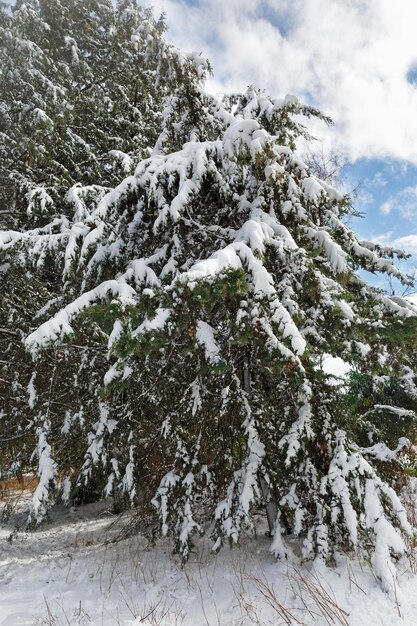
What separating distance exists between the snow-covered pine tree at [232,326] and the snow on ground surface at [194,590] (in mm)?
257

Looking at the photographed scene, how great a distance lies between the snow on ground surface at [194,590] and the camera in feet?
10.2

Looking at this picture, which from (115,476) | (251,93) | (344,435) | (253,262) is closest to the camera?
(253,262)

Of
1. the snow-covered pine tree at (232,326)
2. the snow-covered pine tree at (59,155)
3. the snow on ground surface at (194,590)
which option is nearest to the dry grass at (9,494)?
the snow-covered pine tree at (59,155)

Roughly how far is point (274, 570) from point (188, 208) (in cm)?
387

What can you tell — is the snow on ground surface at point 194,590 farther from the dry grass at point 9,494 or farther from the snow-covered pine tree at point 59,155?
the dry grass at point 9,494

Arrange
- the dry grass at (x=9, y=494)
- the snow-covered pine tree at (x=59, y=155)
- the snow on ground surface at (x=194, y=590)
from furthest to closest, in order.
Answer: the dry grass at (x=9, y=494), the snow-covered pine tree at (x=59, y=155), the snow on ground surface at (x=194, y=590)

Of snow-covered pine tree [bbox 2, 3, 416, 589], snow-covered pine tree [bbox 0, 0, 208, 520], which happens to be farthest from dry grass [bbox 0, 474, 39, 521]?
snow-covered pine tree [bbox 2, 3, 416, 589]

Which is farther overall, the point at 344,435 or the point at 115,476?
the point at 115,476

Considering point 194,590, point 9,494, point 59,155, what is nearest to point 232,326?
point 194,590

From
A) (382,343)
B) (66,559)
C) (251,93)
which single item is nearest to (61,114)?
(251,93)

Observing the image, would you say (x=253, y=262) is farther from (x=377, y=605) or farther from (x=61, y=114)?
(x=61, y=114)

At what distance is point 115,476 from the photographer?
15.0 feet

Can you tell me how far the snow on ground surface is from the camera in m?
3.10

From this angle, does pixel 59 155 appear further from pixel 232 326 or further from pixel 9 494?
pixel 9 494
